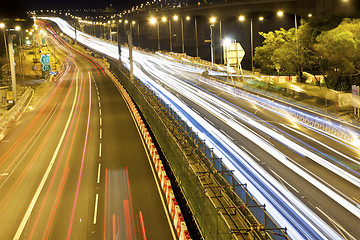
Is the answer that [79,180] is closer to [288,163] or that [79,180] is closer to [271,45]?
[288,163]

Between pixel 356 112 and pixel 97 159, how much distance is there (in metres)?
20.9

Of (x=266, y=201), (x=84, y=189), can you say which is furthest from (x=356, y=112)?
(x=84, y=189)

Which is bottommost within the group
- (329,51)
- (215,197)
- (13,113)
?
(215,197)

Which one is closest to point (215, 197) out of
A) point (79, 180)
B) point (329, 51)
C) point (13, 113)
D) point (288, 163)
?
point (79, 180)

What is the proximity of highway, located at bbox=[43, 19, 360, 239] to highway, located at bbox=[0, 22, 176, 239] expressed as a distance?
492 cm

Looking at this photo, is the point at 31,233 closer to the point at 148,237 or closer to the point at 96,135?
the point at 148,237

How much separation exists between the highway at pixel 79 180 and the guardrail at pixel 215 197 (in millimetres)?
1866

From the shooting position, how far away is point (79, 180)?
2336cm

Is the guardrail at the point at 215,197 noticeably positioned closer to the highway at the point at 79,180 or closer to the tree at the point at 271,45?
the highway at the point at 79,180

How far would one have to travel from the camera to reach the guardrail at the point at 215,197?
1243 centimetres

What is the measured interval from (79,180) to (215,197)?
10.2m

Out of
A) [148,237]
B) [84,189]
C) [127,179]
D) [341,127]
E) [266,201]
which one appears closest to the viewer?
[148,237]

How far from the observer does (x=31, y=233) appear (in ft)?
55.6

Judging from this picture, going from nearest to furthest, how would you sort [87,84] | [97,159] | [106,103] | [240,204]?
[240,204], [97,159], [106,103], [87,84]
